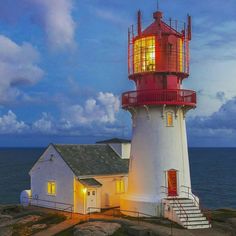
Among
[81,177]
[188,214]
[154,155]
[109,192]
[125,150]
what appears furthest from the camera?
[125,150]

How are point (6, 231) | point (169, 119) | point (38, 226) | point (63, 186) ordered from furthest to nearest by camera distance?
point (63, 186) → point (169, 119) → point (38, 226) → point (6, 231)

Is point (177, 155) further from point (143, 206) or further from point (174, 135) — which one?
point (143, 206)

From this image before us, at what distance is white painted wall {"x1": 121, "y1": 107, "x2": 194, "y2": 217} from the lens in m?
29.0

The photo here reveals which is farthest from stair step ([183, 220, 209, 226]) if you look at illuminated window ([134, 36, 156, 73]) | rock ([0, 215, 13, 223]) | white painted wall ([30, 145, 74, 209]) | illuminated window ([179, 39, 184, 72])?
rock ([0, 215, 13, 223])

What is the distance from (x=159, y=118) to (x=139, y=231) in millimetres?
7881

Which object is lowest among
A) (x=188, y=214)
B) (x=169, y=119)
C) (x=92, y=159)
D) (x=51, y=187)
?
(x=188, y=214)

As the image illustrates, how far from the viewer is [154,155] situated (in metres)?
29.2

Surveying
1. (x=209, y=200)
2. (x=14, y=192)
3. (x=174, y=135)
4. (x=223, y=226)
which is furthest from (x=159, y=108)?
(x=14, y=192)

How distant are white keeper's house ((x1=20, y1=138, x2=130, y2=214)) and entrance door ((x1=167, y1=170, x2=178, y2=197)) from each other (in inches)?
209

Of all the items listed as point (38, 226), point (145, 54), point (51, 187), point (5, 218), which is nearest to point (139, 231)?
point (38, 226)

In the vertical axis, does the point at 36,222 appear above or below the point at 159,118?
below

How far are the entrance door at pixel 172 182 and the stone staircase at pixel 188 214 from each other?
519 mm

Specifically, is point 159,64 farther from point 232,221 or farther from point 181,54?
point 232,221

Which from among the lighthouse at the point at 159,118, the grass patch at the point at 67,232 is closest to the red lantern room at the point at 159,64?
the lighthouse at the point at 159,118
